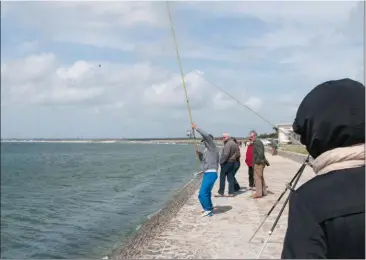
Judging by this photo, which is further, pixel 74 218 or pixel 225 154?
pixel 74 218

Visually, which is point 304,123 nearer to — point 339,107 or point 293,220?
point 339,107

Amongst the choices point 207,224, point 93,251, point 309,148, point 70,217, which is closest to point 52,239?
point 93,251

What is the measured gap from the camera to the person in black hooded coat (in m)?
1.67

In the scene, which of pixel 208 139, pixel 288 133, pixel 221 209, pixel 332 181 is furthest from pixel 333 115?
pixel 221 209

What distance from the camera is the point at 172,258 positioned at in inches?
269

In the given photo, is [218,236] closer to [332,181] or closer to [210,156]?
[210,156]

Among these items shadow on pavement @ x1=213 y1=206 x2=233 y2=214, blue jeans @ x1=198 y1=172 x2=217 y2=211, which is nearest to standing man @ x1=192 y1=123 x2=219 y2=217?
blue jeans @ x1=198 y1=172 x2=217 y2=211

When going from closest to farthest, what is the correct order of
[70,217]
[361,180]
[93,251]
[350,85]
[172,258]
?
[361,180]
[350,85]
[172,258]
[93,251]
[70,217]

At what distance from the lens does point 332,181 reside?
173cm

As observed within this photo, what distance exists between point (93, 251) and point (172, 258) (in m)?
6.20

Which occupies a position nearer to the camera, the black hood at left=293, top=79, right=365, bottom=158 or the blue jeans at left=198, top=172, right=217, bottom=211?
the black hood at left=293, top=79, right=365, bottom=158

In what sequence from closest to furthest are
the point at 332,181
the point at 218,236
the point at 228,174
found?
the point at 332,181, the point at 218,236, the point at 228,174

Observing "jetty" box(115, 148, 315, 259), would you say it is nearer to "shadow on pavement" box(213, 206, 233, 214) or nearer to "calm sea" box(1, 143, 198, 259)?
"shadow on pavement" box(213, 206, 233, 214)

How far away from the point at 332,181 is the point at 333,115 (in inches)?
10.0
